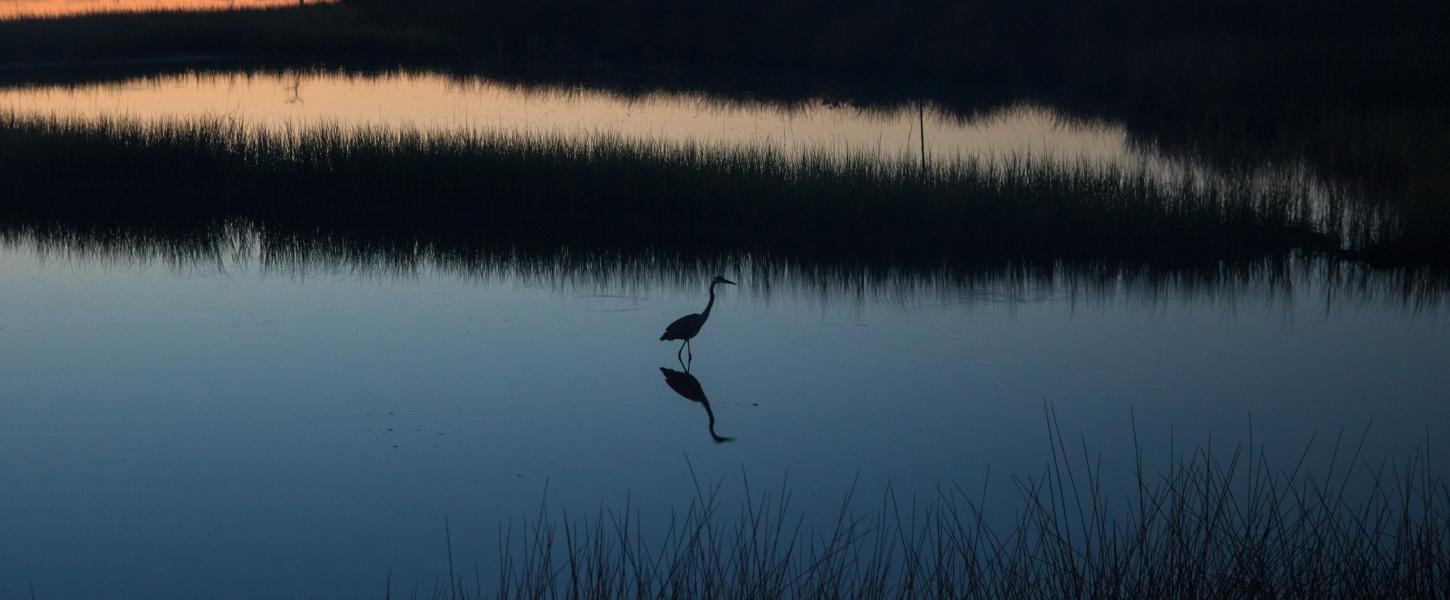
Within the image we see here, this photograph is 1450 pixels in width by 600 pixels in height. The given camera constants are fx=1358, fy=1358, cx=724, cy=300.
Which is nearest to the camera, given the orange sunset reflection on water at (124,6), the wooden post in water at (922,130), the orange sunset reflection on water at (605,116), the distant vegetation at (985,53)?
the wooden post in water at (922,130)

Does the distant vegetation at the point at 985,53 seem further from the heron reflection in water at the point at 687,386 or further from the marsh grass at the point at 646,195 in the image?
the heron reflection in water at the point at 687,386

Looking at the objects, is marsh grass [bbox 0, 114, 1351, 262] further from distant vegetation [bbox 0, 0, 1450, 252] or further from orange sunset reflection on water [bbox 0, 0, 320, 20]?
orange sunset reflection on water [bbox 0, 0, 320, 20]

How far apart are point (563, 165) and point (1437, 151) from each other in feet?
21.2

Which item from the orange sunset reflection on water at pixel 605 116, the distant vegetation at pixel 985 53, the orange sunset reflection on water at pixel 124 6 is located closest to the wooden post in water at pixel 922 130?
the orange sunset reflection on water at pixel 605 116

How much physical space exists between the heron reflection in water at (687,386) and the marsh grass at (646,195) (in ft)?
9.89

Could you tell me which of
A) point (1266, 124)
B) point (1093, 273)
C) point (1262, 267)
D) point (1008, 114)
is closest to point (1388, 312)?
point (1262, 267)

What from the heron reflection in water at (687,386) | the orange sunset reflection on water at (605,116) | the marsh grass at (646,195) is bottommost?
the heron reflection in water at (687,386)

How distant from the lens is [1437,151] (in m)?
9.99

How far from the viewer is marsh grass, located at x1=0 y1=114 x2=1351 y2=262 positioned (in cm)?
900

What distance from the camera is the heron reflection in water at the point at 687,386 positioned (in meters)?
5.74

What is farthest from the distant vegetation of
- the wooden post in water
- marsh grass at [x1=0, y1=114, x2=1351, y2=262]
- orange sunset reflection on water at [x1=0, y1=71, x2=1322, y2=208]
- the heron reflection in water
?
the heron reflection in water

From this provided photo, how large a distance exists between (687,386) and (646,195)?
413 cm

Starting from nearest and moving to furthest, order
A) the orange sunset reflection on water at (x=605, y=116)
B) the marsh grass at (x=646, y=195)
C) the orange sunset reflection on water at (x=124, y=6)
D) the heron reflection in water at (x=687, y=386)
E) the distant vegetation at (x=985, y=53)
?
the heron reflection in water at (x=687, y=386), the marsh grass at (x=646, y=195), the orange sunset reflection on water at (x=605, y=116), the distant vegetation at (x=985, y=53), the orange sunset reflection on water at (x=124, y=6)

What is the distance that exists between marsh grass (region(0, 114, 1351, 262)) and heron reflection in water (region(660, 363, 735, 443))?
3.02 meters
